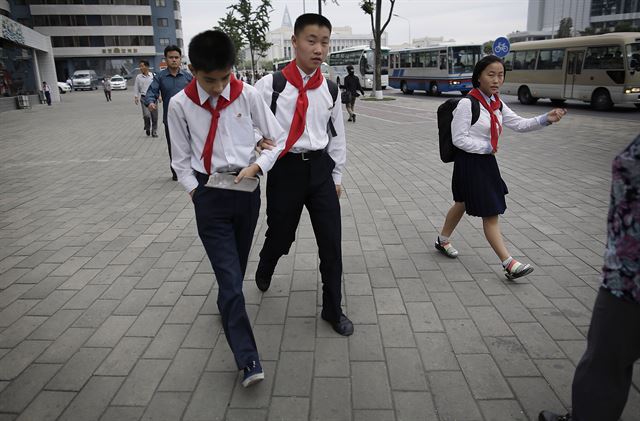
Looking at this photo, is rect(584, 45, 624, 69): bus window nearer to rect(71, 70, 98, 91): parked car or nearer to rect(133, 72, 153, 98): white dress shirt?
rect(133, 72, 153, 98): white dress shirt

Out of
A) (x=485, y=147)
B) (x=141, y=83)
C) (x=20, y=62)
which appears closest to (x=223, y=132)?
(x=485, y=147)

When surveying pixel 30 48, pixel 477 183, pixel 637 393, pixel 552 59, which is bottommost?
pixel 637 393

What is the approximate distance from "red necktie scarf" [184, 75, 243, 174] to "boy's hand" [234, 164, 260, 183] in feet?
0.70

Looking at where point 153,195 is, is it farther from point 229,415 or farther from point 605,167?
point 605,167

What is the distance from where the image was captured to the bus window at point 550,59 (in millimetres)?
17906

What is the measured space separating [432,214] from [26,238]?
14.9 feet

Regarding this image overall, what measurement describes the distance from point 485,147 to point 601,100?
15835mm

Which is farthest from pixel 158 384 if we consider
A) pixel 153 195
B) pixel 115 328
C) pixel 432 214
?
pixel 153 195

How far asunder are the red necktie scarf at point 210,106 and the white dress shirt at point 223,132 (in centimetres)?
2

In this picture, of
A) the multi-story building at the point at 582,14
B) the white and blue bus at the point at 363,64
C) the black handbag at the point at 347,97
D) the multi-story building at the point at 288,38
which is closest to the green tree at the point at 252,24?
the white and blue bus at the point at 363,64

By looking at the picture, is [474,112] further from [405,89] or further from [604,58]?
[405,89]

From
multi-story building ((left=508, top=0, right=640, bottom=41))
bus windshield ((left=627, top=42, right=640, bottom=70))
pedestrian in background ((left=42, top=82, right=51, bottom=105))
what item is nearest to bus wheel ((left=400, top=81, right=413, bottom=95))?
bus windshield ((left=627, top=42, right=640, bottom=70))

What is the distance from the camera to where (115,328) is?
3.21 metres

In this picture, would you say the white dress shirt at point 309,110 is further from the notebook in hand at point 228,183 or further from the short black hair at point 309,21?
the notebook in hand at point 228,183
